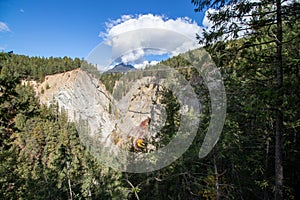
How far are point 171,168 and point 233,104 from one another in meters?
5.20

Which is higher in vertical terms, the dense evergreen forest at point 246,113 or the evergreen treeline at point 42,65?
the evergreen treeline at point 42,65

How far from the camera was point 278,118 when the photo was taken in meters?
4.20

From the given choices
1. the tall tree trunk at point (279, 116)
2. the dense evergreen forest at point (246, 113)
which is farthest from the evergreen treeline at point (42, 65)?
the tall tree trunk at point (279, 116)

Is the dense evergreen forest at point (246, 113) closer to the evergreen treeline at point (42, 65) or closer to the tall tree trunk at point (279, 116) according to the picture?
the tall tree trunk at point (279, 116)

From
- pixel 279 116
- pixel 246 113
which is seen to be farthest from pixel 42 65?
pixel 279 116

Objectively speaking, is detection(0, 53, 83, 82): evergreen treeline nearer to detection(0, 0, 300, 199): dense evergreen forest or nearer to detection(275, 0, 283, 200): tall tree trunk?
detection(0, 0, 300, 199): dense evergreen forest

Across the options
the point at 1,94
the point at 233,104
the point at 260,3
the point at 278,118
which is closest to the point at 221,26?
the point at 260,3

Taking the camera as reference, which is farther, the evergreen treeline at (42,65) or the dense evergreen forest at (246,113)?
the evergreen treeline at (42,65)

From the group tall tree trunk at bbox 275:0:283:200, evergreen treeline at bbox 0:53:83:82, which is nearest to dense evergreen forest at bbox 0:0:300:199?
tall tree trunk at bbox 275:0:283:200

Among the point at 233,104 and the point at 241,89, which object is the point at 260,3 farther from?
the point at 233,104

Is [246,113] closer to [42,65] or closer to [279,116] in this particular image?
[279,116]

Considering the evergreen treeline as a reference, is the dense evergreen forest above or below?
below

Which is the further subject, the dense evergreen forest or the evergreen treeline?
the evergreen treeline

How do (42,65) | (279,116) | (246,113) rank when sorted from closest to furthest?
(279,116) → (246,113) → (42,65)
